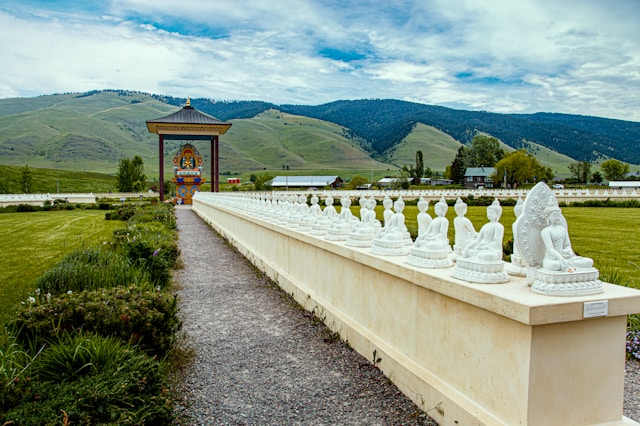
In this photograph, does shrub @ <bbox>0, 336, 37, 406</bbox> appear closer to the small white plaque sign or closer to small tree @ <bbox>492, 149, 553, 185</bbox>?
the small white plaque sign

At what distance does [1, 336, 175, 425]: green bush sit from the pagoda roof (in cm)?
5029

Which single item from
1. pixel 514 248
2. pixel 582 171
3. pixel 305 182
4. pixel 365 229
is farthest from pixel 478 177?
pixel 514 248

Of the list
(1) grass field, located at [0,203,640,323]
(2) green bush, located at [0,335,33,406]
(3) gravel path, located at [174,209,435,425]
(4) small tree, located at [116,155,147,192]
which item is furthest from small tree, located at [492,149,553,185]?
(2) green bush, located at [0,335,33,406]

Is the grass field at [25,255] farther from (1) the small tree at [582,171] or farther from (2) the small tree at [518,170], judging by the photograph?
(1) the small tree at [582,171]

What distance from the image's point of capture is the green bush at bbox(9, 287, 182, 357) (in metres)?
4.95

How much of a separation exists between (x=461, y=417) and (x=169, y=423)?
2336 mm

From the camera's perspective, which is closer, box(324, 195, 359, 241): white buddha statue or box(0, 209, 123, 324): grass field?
box(324, 195, 359, 241): white buddha statue

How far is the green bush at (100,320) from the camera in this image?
495 cm

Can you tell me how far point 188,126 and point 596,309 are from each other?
53355mm

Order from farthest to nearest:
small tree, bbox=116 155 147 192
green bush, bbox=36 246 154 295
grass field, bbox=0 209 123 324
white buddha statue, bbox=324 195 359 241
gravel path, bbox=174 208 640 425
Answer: small tree, bbox=116 155 147 192 < grass field, bbox=0 209 123 324 < white buddha statue, bbox=324 195 359 241 < green bush, bbox=36 246 154 295 < gravel path, bbox=174 208 640 425

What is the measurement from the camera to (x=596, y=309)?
3.45 meters

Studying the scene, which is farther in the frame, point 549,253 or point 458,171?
point 458,171

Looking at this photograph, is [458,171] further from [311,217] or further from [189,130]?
[311,217]

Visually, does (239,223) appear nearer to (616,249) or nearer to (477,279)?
(616,249)
